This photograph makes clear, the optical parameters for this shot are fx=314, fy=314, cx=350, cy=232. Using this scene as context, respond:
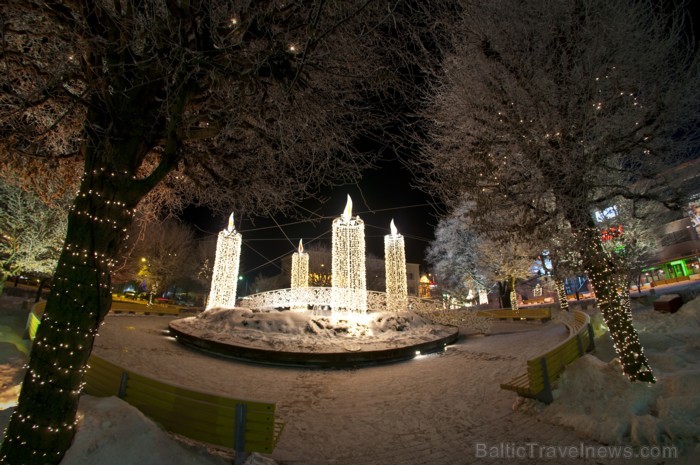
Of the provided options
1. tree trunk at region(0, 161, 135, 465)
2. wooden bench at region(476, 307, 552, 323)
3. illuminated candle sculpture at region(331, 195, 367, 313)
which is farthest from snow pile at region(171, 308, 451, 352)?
wooden bench at region(476, 307, 552, 323)

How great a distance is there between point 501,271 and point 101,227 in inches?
1133

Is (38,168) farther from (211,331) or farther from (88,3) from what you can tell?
(211,331)

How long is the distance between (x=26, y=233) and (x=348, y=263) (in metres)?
17.4

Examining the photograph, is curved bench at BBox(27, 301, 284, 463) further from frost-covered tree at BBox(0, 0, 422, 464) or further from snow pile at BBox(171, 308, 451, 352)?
snow pile at BBox(171, 308, 451, 352)

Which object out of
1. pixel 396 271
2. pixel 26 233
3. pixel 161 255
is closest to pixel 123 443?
pixel 396 271

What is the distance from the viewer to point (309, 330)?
13461mm

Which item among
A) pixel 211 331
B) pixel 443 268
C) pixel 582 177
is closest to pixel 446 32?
pixel 582 177

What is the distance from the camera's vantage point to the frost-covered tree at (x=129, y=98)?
11.6 feet

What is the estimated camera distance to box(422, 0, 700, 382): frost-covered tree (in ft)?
22.1

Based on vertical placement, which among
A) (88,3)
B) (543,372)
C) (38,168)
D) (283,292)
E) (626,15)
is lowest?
(543,372)

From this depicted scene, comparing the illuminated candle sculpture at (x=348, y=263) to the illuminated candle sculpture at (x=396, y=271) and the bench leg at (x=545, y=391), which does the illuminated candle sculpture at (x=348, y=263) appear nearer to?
the illuminated candle sculpture at (x=396, y=271)

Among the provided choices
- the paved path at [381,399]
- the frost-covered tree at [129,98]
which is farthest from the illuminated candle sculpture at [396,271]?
the frost-covered tree at [129,98]

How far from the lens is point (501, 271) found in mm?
27359

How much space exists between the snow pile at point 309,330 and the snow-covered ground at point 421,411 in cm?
162
